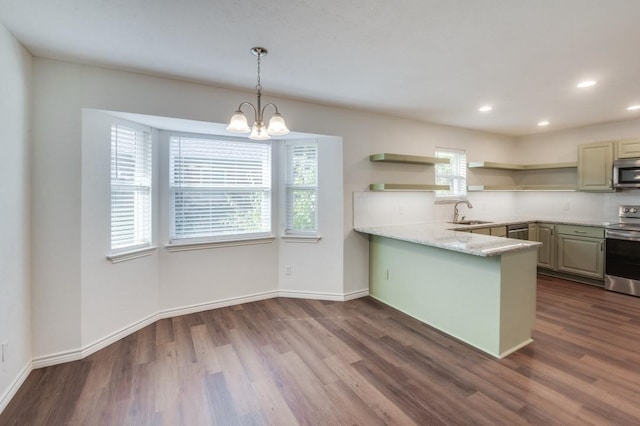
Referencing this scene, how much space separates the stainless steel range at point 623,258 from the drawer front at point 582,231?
0.37 feet

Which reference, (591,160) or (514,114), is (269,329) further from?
(591,160)

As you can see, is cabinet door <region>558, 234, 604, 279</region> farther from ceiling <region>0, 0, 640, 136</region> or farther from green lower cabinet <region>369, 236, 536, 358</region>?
green lower cabinet <region>369, 236, 536, 358</region>

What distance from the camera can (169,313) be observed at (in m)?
3.25

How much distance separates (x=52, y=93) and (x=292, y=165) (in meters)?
2.30

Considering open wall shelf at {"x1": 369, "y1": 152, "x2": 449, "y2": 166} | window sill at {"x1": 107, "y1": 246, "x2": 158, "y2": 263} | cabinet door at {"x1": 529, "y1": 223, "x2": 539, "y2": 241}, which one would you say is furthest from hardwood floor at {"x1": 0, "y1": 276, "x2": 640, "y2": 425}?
Answer: open wall shelf at {"x1": 369, "y1": 152, "x2": 449, "y2": 166}

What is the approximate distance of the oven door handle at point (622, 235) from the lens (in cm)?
376

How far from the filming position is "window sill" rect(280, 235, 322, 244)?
3740 millimetres

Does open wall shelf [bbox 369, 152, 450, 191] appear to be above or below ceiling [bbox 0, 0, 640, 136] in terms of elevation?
below

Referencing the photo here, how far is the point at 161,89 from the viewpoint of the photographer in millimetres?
2729

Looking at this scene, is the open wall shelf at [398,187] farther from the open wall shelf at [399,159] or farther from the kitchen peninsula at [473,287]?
the kitchen peninsula at [473,287]

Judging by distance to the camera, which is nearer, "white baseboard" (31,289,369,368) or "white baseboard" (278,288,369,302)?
"white baseboard" (31,289,369,368)

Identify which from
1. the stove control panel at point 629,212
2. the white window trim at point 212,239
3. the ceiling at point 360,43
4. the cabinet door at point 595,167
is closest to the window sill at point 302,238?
the white window trim at point 212,239

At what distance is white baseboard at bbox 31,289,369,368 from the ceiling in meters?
2.36

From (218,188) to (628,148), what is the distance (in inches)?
217
